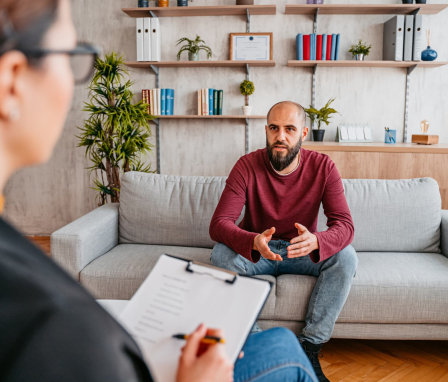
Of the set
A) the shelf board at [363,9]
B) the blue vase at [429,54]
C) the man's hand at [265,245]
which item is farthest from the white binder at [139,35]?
the man's hand at [265,245]

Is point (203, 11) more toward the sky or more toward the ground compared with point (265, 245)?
more toward the sky

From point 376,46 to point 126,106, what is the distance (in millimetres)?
2228

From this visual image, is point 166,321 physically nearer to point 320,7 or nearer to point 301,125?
point 301,125

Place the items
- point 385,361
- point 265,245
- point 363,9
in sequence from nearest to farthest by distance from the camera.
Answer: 1. point 265,245
2. point 385,361
3. point 363,9

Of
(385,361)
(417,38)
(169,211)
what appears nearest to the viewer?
(385,361)

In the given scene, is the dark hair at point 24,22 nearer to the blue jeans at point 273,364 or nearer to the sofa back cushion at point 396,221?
the blue jeans at point 273,364

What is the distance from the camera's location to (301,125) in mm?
2141

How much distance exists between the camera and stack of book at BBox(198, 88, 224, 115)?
3.79 metres

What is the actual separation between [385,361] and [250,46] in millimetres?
2780

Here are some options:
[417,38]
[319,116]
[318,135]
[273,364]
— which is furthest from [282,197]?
[417,38]

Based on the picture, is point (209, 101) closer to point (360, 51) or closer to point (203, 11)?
point (203, 11)

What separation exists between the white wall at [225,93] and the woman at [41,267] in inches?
140

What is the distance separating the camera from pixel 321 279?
182cm

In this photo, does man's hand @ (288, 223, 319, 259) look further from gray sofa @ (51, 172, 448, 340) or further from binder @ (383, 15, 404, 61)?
binder @ (383, 15, 404, 61)
